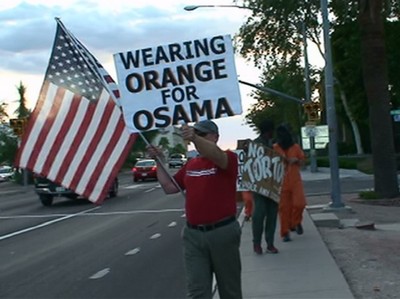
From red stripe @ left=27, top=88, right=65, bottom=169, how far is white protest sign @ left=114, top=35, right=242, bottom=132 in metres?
0.55

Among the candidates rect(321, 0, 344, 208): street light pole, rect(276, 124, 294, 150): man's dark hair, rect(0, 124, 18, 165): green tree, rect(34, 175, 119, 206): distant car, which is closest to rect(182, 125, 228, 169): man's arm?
rect(276, 124, 294, 150): man's dark hair

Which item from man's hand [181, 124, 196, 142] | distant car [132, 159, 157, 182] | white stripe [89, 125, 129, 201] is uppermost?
man's hand [181, 124, 196, 142]

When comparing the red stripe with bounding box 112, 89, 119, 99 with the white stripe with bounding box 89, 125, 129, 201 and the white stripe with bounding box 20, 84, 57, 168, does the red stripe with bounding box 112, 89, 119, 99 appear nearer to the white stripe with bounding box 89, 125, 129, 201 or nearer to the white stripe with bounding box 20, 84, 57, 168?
the white stripe with bounding box 89, 125, 129, 201

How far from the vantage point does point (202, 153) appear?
5699mm

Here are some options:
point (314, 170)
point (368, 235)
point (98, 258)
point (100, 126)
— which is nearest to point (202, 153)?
point (100, 126)

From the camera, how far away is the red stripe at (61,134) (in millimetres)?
6543

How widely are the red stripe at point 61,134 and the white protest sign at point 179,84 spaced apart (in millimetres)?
453

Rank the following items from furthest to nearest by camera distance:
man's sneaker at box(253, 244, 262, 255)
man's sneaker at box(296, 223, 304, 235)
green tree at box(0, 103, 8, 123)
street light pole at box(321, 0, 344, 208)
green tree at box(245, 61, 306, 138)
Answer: green tree at box(0, 103, 8, 123), green tree at box(245, 61, 306, 138), street light pole at box(321, 0, 344, 208), man's sneaker at box(296, 223, 304, 235), man's sneaker at box(253, 244, 262, 255)

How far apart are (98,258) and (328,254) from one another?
3.57m

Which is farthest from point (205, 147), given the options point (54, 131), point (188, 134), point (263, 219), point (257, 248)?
point (257, 248)

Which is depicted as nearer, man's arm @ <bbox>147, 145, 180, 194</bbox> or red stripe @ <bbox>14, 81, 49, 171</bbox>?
man's arm @ <bbox>147, 145, 180, 194</bbox>


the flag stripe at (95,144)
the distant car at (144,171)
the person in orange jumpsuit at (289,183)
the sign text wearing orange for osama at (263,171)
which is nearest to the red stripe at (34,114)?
the flag stripe at (95,144)

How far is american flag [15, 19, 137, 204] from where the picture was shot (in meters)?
6.53

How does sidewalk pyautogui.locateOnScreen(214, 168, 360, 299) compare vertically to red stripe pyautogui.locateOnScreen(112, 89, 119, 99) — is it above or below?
below
